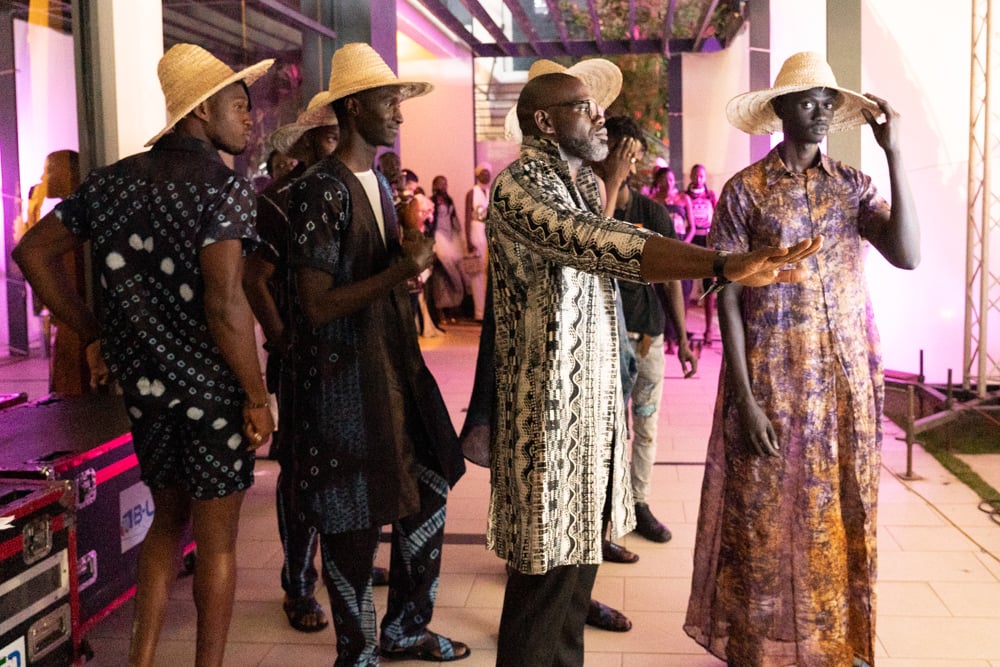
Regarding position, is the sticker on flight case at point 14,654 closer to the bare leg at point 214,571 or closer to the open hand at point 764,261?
the bare leg at point 214,571

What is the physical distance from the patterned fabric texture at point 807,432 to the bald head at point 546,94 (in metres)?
0.67

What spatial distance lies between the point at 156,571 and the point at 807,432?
179 centimetres

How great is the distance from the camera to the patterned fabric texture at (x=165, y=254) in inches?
99.1

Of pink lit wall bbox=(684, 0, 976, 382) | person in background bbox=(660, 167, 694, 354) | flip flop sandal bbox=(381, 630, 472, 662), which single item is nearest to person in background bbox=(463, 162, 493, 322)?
person in background bbox=(660, 167, 694, 354)

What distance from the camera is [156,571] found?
8.87 feet

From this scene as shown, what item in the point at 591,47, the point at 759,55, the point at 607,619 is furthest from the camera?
the point at 591,47

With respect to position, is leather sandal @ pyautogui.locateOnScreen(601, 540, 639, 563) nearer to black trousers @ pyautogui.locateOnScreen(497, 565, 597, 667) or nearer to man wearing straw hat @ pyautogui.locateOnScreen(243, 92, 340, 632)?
man wearing straw hat @ pyautogui.locateOnScreen(243, 92, 340, 632)

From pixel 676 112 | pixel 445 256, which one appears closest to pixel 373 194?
pixel 445 256

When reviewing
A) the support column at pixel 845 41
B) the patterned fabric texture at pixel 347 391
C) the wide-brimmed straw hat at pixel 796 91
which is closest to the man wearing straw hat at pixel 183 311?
the patterned fabric texture at pixel 347 391

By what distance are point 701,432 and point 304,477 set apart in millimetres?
4157

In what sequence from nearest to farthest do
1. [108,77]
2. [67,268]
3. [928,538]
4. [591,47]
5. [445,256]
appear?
[108,77] < [67,268] < [928,538] < [445,256] < [591,47]

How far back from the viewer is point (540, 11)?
12.0 meters

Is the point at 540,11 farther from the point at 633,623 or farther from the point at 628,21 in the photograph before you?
the point at 633,623

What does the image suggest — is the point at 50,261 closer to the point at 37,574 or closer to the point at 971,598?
the point at 37,574
